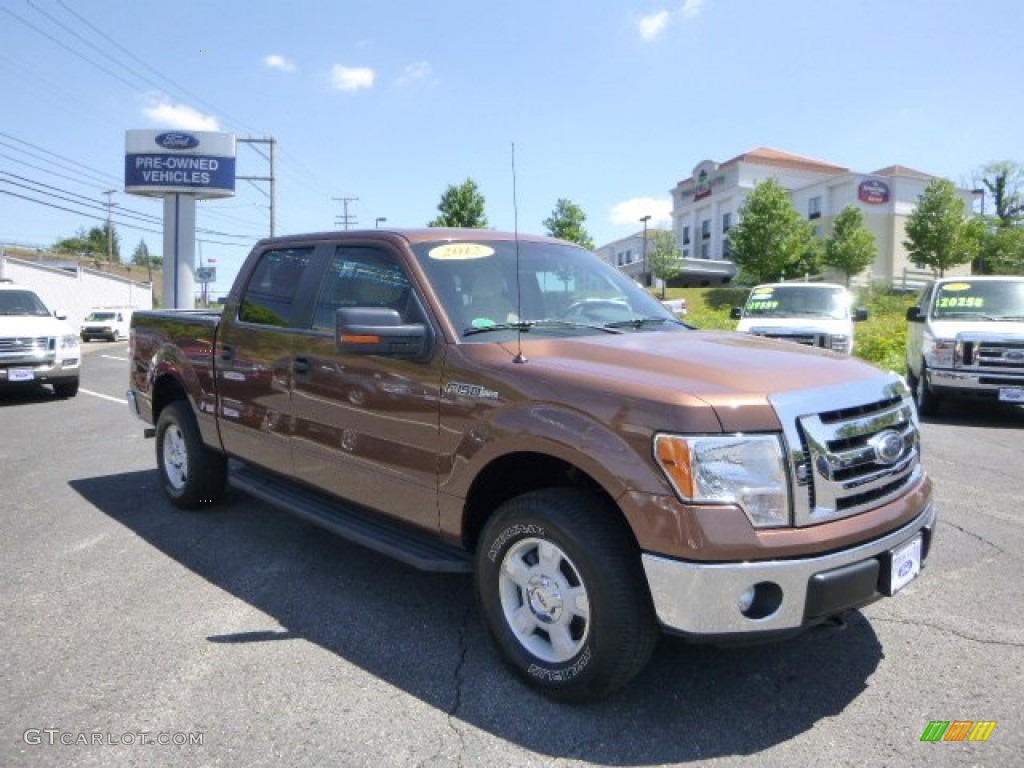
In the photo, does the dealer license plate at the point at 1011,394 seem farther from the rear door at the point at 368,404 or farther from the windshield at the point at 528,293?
the rear door at the point at 368,404

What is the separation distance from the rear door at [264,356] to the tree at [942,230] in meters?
59.0

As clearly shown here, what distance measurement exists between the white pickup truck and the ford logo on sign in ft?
115

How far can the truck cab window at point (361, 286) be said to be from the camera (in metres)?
3.63

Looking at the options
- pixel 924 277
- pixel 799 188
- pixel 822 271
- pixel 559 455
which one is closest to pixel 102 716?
pixel 559 455

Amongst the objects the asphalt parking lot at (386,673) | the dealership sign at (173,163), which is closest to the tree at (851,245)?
the dealership sign at (173,163)

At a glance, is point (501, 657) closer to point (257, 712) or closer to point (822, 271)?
point (257, 712)

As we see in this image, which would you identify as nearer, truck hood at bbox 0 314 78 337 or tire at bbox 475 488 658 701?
tire at bbox 475 488 658 701

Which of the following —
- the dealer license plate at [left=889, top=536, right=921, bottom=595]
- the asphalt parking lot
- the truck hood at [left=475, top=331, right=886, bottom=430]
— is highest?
the truck hood at [left=475, top=331, right=886, bottom=430]

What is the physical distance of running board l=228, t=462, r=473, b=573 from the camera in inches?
128

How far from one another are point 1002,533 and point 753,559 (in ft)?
11.3

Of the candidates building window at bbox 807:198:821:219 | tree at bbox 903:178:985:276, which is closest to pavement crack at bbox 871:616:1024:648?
tree at bbox 903:178:985:276

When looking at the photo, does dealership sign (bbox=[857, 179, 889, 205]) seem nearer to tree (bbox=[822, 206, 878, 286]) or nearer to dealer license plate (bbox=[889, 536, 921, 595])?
tree (bbox=[822, 206, 878, 286])

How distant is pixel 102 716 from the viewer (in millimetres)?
2801

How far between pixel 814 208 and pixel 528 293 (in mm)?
70027
